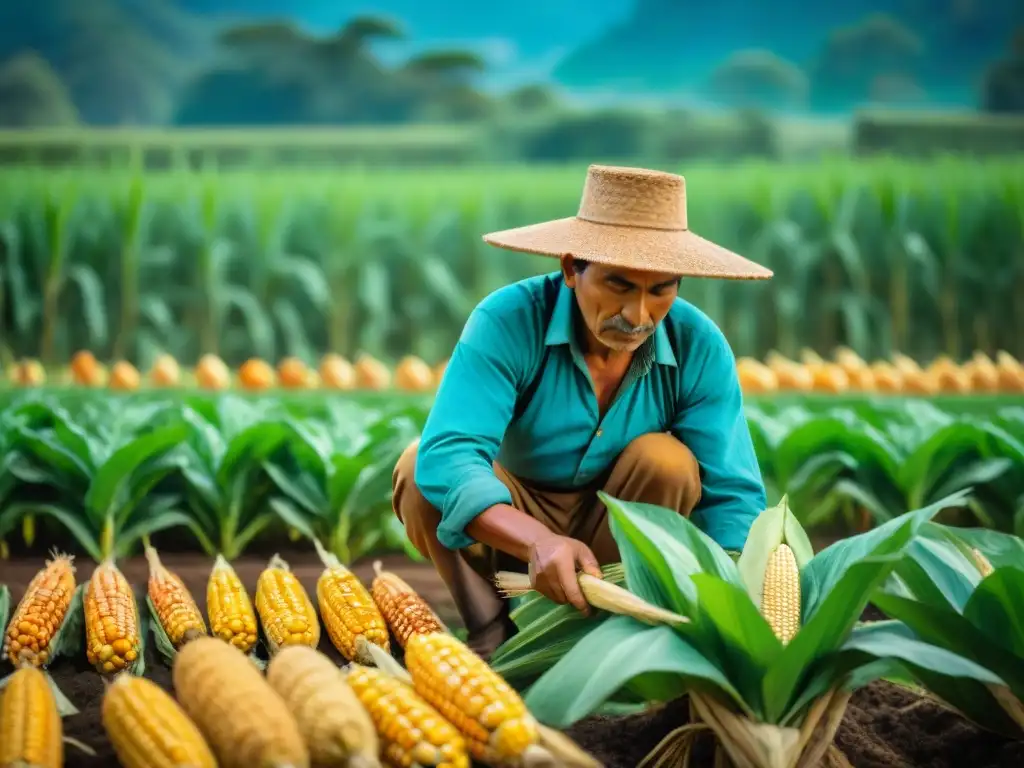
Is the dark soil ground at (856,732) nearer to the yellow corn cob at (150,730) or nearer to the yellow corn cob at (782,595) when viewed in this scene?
the yellow corn cob at (150,730)

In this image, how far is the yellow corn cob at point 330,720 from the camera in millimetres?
1826

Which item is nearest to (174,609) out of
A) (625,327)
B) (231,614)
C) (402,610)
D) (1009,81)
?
(231,614)

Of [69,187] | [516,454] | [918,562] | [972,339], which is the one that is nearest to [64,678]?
[516,454]

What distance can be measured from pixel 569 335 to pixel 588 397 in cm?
14

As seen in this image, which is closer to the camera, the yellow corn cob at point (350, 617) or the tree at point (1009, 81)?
the yellow corn cob at point (350, 617)

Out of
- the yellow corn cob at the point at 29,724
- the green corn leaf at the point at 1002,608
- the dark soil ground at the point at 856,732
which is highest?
the green corn leaf at the point at 1002,608

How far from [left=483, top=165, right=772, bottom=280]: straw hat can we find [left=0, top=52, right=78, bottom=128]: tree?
6625mm

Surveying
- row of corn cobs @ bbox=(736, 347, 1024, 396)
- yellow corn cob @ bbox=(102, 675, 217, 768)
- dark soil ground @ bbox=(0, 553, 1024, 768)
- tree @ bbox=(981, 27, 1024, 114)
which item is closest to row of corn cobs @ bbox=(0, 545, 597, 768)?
yellow corn cob @ bbox=(102, 675, 217, 768)

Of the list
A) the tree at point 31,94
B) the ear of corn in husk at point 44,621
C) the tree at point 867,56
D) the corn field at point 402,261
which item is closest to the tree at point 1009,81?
the tree at point 867,56

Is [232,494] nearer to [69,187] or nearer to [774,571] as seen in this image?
[774,571]

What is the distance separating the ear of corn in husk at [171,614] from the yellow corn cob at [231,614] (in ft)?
0.13

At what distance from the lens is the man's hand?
7.01ft

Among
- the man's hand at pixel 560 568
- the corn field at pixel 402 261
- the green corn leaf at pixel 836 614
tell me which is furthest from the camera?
the corn field at pixel 402 261

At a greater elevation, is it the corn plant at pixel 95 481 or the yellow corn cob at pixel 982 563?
the yellow corn cob at pixel 982 563
